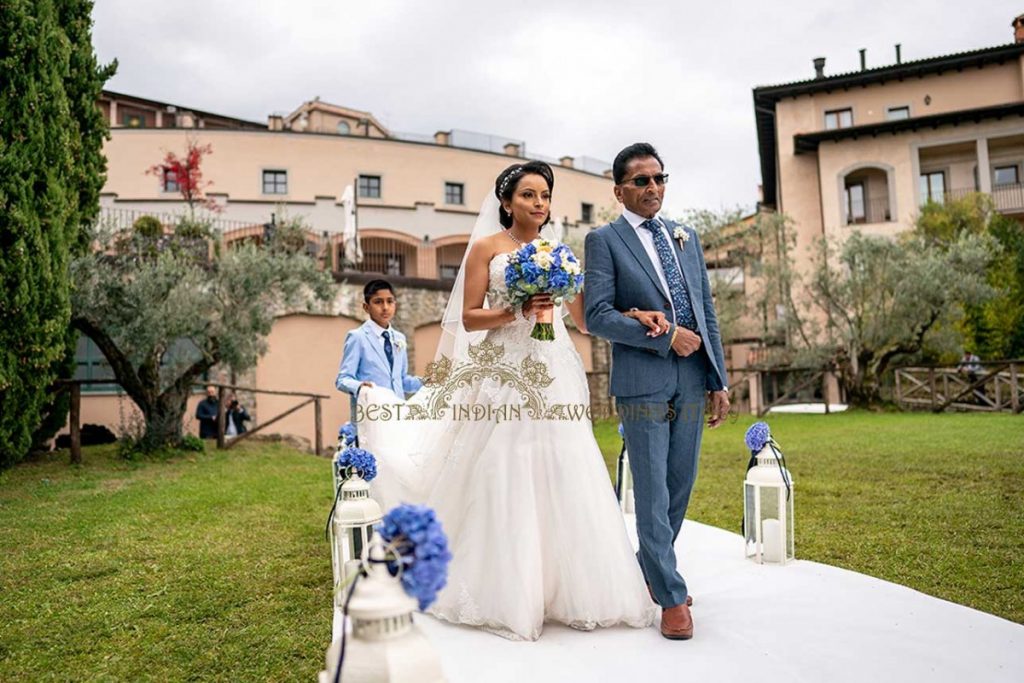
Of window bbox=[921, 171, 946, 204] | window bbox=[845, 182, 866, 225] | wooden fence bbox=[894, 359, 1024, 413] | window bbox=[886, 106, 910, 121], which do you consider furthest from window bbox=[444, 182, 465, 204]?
wooden fence bbox=[894, 359, 1024, 413]

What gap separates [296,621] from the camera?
144 inches

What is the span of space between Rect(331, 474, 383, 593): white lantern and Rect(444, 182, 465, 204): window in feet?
91.6

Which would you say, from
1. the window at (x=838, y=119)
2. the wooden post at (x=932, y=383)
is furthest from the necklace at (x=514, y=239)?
the window at (x=838, y=119)

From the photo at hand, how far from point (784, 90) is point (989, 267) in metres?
10.8

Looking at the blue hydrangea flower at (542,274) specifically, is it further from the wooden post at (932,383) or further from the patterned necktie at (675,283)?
the wooden post at (932,383)

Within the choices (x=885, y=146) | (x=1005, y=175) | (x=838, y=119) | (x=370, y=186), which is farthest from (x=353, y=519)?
(x=1005, y=175)

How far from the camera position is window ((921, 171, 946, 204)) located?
88.1 feet

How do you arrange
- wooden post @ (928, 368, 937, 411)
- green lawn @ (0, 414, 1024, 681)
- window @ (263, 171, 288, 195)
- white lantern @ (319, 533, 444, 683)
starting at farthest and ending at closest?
window @ (263, 171, 288, 195), wooden post @ (928, 368, 937, 411), green lawn @ (0, 414, 1024, 681), white lantern @ (319, 533, 444, 683)

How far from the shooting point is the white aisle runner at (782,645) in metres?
2.73

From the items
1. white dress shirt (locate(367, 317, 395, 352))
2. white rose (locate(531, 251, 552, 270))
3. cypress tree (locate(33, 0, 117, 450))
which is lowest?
white dress shirt (locate(367, 317, 395, 352))

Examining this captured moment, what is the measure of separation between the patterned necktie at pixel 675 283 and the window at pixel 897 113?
28.0 metres

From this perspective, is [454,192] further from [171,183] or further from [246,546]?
[246,546]

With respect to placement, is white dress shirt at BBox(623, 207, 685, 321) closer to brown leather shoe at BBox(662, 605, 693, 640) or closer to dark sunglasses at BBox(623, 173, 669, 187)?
dark sunglasses at BBox(623, 173, 669, 187)

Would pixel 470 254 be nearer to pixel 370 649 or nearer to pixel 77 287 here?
pixel 370 649
